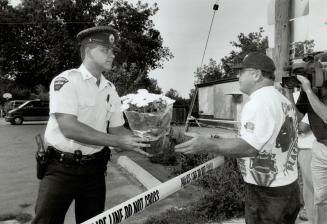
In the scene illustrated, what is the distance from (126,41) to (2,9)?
13748 mm

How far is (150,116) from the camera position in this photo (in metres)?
2.84

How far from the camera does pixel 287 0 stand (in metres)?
4.80

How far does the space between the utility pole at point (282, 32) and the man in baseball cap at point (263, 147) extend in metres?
2.05

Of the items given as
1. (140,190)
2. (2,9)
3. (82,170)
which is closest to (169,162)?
(140,190)

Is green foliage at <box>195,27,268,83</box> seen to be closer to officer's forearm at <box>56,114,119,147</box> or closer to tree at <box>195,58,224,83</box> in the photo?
tree at <box>195,58,224,83</box>

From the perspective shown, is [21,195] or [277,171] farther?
[21,195]

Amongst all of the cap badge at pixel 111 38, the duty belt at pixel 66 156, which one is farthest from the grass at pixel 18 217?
the cap badge at pixel 111 38

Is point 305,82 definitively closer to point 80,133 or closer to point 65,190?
point 80,133

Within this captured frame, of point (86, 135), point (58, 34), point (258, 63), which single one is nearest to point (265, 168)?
point (258, 63)

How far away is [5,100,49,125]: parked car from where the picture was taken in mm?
29506

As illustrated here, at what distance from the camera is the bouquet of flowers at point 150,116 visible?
2855 mm

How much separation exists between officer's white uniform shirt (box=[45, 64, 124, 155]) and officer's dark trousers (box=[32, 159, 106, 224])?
144 mm

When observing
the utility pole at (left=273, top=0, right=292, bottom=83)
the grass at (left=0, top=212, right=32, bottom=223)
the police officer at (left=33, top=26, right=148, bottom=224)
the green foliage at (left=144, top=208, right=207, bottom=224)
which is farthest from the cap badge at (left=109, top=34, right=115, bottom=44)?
the grass at (left=0, top=212, right=32, bottom=223)

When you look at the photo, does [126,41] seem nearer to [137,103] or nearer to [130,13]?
[130,13]
